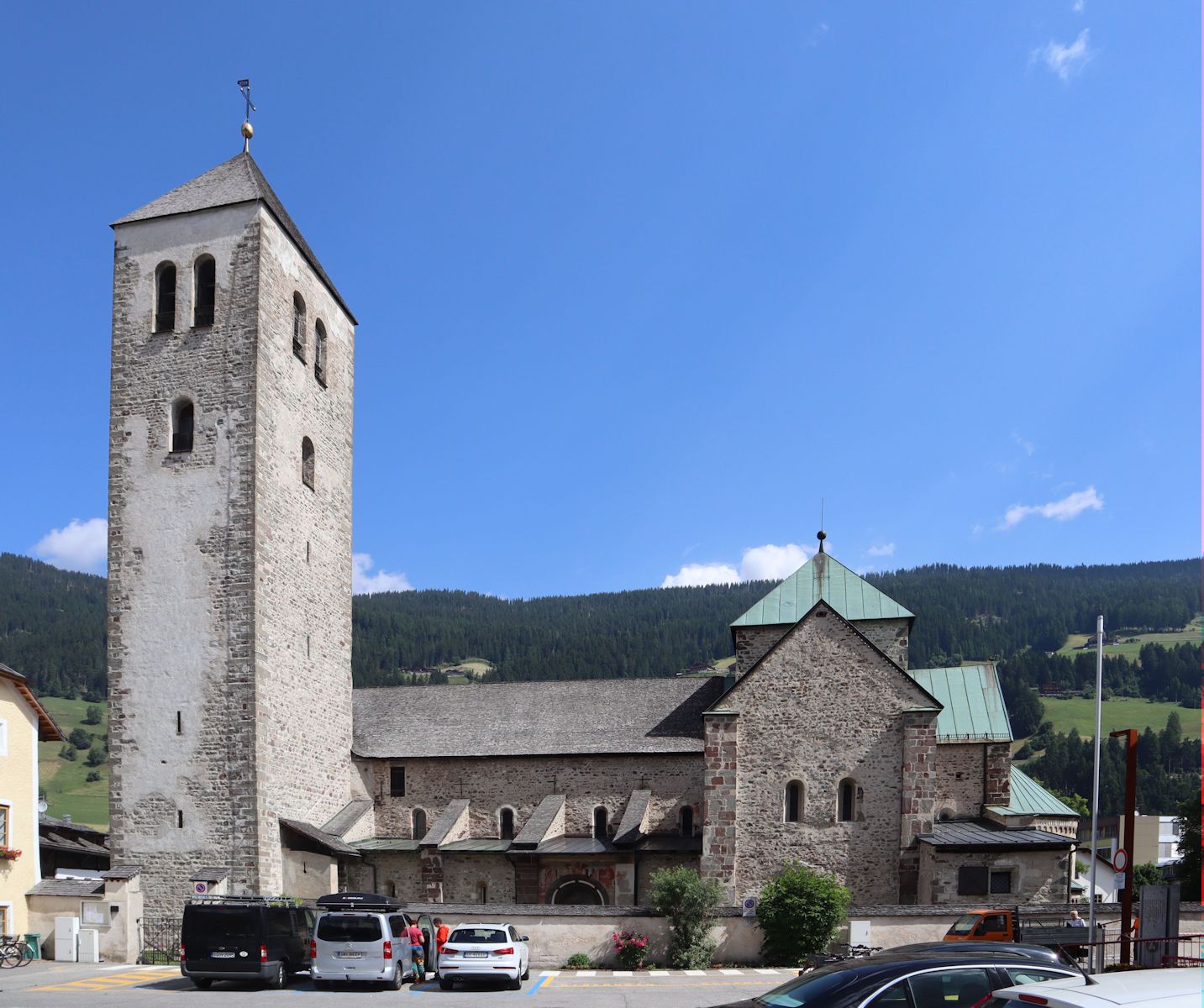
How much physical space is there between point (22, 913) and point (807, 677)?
75.3 feet

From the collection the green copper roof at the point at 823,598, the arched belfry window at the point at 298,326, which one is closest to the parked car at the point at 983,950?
the green copper roof at the point at 823,598

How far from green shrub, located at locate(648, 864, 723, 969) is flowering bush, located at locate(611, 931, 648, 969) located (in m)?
0.73

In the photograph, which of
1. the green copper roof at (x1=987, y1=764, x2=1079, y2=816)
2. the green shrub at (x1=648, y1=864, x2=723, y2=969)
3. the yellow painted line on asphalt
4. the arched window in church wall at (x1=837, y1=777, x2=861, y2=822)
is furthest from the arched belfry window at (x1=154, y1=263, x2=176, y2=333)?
the green copper roof at (x1=987, y1=764, x2=1079, y2=816)

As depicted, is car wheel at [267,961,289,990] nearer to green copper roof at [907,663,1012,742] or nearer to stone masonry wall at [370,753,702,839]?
stone masonry wall at [370,753,702,839]

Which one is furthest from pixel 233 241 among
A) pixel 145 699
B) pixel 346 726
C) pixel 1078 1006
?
pixel 1078 1006

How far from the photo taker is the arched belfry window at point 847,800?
33781 millimetres

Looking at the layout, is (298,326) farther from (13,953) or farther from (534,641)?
→ (534,641)

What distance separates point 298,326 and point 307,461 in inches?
176

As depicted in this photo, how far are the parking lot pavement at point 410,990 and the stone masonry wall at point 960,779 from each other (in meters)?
12.5

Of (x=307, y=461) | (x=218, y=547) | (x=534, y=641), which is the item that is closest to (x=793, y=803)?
(x=218, y=547)

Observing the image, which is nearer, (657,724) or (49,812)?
(657,724)

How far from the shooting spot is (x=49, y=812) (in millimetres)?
93688

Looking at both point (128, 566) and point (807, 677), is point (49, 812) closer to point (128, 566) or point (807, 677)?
point (128, 566)

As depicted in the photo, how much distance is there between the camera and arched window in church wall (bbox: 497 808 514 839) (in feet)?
128
